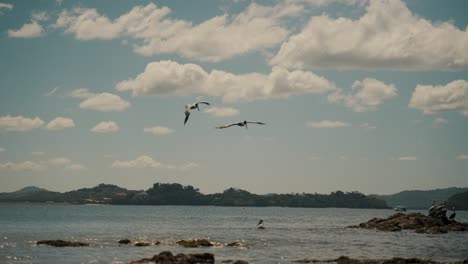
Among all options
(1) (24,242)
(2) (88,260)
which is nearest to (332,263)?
(2) (88,260)

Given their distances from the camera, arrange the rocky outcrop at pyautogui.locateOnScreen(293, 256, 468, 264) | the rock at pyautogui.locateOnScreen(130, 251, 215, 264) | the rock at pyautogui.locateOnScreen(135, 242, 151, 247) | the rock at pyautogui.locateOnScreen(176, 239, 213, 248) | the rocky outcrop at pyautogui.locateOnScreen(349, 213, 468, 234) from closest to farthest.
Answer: the rock at pyautogui.locateOnScreen(130, 251, 215, 264) → the rocky outcrop at pyautogui.locateOnScreen(293, 256, 468, 264) → the rock at pyautogui.locateOnScreen(176, 239, 213, 248) → the rock at pyautogui.locateOnScreen(135, 242, 151, 247) → the rocky outcrop at pyautogui.locateOnScreen(349, 213, 468, 234)

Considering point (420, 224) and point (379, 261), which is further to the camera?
point (420, 224)

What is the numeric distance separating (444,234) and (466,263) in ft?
131

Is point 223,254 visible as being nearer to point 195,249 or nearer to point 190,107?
point 195,249

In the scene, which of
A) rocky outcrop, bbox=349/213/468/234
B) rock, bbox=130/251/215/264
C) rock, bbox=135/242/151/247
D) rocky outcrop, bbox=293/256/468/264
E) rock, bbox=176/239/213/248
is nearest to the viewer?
rock, bbox=130/251/215/264

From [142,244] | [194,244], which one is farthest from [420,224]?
[142,244]

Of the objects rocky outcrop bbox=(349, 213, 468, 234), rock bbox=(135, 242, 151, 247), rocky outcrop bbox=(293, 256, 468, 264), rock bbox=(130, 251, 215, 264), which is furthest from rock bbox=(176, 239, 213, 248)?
rocky outcrop bbox=(349, 213, 468, 234)

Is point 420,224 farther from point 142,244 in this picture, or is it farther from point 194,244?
point 142,244

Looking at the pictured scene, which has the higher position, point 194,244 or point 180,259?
point 194,244

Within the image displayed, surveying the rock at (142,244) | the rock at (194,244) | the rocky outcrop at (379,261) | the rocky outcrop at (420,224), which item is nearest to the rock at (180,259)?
the rocky outcrop at (379,261)

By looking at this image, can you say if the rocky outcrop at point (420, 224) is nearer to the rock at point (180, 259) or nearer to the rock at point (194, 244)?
the rock at point (194, 244)

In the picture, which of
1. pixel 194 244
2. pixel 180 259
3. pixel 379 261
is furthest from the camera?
pixel 194 244

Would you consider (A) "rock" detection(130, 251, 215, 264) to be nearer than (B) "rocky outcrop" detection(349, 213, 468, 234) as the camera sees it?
Yes

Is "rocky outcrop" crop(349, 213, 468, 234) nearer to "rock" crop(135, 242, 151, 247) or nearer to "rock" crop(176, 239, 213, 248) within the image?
"rock" crop(176, 239, 213, 248)
